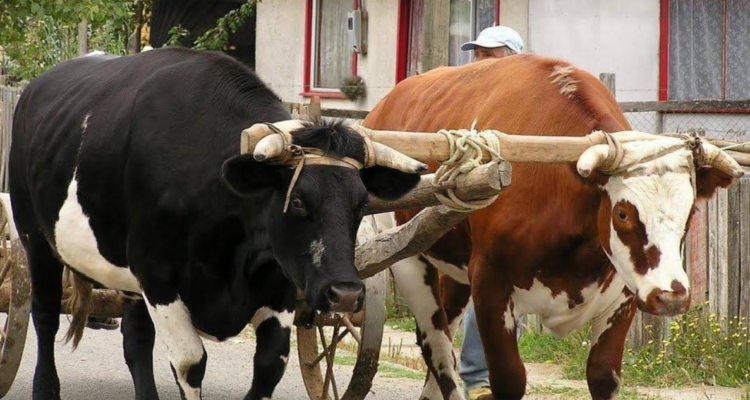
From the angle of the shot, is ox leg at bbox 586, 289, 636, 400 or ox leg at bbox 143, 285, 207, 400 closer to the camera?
ox leg at bbox 143, 285, 207, 400

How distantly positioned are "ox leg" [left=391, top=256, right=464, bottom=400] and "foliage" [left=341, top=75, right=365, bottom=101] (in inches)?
377

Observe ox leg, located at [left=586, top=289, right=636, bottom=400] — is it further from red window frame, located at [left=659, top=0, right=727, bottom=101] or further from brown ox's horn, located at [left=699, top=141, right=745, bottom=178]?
red window frame, located at [left=659, top=0, right=727, bottom=101]

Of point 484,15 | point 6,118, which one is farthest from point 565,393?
point 6,118

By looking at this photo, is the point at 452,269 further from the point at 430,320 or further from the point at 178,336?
the point at 178,336

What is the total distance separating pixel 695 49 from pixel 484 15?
9.76 feet

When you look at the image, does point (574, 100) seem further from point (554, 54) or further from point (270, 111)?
point (554, 54)

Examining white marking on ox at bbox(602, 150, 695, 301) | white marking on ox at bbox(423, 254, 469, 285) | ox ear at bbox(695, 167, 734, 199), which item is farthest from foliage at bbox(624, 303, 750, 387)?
white marking on ox at bbox(602, 150, 695, 301)

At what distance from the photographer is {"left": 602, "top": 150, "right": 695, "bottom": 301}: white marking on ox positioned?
4980 millimetres

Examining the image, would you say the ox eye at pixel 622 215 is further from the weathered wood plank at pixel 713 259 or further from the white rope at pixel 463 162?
the weathered wood plank at pixel 713 259

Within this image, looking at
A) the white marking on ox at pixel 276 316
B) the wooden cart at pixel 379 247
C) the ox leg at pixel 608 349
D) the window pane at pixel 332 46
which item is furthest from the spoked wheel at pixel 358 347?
the window pane at pixel 332 46

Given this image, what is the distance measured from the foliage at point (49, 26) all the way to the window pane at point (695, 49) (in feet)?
19.8

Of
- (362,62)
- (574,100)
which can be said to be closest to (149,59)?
(574,100)

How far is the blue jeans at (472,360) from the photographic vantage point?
7586 millimetres

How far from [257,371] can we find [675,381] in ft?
11.8
